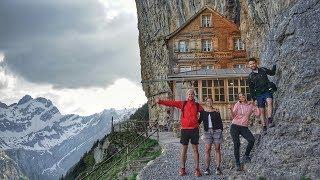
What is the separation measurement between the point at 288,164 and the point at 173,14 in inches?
2323

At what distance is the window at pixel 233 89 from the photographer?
109ft

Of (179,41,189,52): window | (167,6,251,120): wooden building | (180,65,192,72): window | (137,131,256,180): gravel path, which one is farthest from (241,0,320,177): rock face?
(179,41,189,52): window

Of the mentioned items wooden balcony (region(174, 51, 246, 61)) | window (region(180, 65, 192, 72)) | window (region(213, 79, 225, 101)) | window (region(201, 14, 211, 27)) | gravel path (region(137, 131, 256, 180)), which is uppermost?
window (region(201, 14, 211, 27))

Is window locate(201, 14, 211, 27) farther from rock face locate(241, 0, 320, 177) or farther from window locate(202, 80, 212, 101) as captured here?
rock face locate(241, 0, 320, 177)

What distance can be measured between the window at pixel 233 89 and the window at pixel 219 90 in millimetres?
479

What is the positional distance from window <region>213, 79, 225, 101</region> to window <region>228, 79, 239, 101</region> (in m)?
0.48

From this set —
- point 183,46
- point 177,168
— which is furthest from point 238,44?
point 177,168

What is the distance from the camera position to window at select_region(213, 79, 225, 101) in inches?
1307

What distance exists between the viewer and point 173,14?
233 ft

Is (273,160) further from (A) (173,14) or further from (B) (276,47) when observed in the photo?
(A) (173,14)

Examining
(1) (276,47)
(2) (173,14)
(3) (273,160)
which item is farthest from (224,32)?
(3) (273,160)

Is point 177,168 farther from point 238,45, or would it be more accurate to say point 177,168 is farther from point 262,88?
point 238,45

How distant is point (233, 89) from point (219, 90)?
3.09ft

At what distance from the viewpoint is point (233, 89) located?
33406 millimetres
